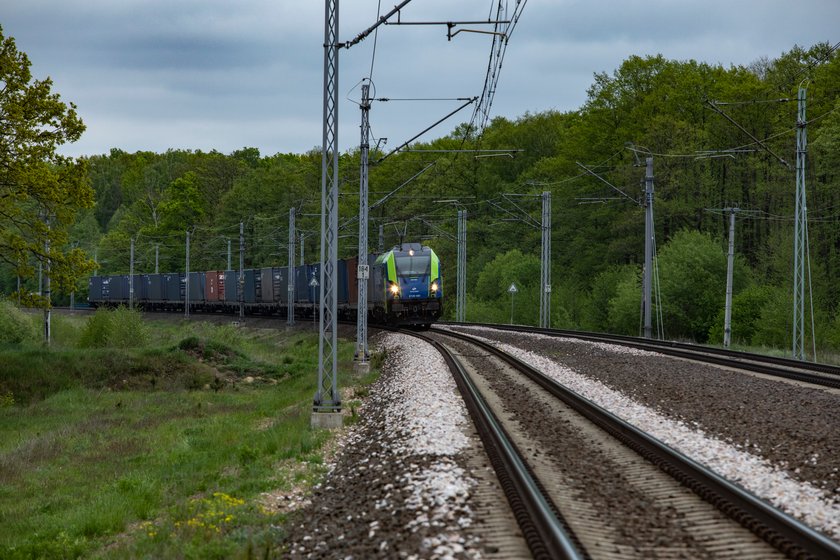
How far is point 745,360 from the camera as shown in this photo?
2395 centimetres

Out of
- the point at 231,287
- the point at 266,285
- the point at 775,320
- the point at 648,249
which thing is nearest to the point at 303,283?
the point at 266,285

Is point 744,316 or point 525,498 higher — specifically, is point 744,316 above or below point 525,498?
above

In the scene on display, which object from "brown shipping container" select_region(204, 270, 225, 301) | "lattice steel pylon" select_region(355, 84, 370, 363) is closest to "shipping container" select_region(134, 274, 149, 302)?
"brown shipping container" select_region(204, 270, 225, 301)

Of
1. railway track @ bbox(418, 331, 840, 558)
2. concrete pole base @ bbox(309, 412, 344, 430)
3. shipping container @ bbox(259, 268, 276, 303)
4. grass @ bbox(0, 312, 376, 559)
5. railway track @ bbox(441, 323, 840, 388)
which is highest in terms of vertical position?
shipping container @ bbox(259, 268, 276, 303)

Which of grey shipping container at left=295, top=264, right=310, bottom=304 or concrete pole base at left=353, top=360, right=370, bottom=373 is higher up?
grey shipping container at left=295, top=264, right=310, bottom=304

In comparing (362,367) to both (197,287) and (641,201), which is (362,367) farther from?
(197,287)

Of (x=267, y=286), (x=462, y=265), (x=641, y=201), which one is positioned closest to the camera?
(x=641, y=201)

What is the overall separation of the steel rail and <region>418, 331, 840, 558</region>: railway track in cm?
1

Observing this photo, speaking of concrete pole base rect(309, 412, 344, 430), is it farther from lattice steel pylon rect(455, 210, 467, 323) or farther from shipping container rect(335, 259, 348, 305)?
lattice steel pylon rect(455, 210, 467, 323)

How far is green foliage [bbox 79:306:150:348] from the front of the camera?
38250mm

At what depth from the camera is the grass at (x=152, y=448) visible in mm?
9688

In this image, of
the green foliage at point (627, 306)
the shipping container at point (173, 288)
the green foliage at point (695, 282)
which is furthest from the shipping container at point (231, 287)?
the green foliage at point (695, 282)

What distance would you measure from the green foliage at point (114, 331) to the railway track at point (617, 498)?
27921 millimetres

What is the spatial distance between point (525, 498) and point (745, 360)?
1798 centimetres
